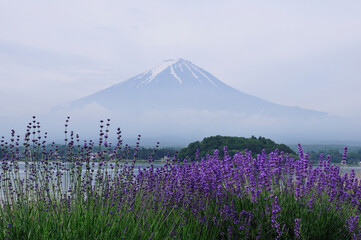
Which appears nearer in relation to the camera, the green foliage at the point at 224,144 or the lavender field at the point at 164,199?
the lavender field at the point at 164,199

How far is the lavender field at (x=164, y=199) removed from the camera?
14.9ft

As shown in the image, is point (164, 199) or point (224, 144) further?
point (224, 144)

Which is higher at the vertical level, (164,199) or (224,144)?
(224,144)

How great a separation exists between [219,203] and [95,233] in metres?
2.63

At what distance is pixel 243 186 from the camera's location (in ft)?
22.3

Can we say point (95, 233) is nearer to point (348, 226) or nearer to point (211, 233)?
point (211, 233)

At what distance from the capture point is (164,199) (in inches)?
240

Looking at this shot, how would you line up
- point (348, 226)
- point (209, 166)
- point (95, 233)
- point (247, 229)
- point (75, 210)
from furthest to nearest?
1. point (209, 166)
2. point (348, 226)
3. point (247, 229)
4. point (75, 210)
5. point (95, 233)

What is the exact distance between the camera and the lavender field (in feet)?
14.9

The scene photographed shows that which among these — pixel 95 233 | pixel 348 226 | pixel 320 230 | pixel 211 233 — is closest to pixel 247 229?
pixel 211 233

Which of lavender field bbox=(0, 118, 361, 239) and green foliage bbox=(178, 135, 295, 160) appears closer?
lavender field bbox=(0, 118, 361, 239)

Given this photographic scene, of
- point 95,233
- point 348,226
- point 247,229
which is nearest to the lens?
point 95,233

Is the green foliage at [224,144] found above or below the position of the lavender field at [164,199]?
above

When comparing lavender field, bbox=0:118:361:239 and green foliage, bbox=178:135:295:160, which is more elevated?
green foliage, bbox=178:135:295:160
